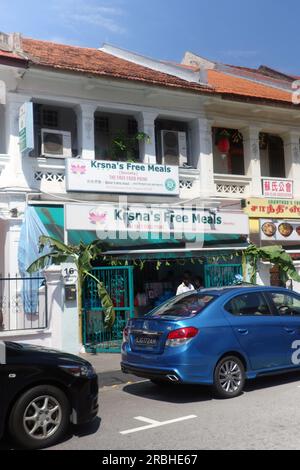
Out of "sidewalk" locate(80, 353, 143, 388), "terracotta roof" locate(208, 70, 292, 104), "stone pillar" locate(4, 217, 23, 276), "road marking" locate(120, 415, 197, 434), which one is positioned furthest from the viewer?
"terracotta roof" locate(208, 70, 292, 104)

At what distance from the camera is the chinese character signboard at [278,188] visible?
16719 mm

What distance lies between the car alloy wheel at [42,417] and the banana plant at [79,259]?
229 inches

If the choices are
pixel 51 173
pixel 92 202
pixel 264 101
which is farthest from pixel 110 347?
pixel 264 101

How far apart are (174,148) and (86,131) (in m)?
2.88

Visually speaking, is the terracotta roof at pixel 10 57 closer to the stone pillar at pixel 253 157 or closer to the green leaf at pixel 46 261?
the green leaf at pixel 46 261

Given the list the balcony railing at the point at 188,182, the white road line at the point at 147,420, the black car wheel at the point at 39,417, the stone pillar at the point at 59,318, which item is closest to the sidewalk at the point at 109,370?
the stone pillar at the point at 59,318

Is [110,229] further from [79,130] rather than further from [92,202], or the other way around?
[79,130]

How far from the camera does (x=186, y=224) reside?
14.5m

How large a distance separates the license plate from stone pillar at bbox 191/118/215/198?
8.28 meters

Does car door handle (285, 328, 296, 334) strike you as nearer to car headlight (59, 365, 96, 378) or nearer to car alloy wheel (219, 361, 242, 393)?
car alloy wheel (219, 361, 242, 393)

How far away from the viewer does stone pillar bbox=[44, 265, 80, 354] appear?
1070 centimetres

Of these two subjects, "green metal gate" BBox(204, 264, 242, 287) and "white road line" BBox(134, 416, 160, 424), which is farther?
"green metal gate" BBox(204, 264, 242, 287)

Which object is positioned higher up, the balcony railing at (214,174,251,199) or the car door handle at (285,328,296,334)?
the balcony railing at (214,174,251,199)

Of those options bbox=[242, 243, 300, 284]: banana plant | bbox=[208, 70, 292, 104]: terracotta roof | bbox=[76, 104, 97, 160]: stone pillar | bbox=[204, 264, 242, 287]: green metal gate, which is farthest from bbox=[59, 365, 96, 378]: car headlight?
bbox=[208, 70, 292, 104]: terracotta roof
